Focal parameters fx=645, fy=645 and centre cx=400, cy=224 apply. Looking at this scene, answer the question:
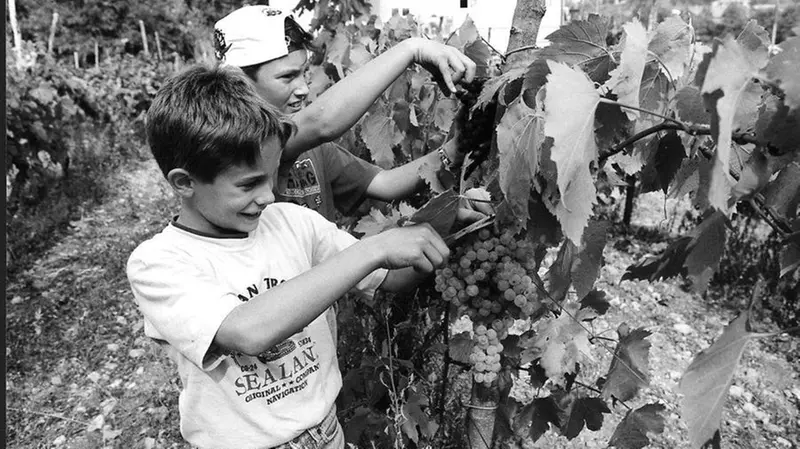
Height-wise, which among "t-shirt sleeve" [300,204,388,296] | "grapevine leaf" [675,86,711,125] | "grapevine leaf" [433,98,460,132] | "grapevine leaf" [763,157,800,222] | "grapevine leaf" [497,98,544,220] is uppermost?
"grapevine leaf" [675,86,711,125]

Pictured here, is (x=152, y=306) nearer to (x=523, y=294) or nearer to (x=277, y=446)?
(x=277, y=446)

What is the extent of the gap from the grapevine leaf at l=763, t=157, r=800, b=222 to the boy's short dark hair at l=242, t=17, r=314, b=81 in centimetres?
152

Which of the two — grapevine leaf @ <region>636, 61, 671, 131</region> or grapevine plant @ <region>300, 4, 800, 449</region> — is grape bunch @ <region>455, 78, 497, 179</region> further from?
grapevine leaf @ <region>636, 61, 671, 131</region>

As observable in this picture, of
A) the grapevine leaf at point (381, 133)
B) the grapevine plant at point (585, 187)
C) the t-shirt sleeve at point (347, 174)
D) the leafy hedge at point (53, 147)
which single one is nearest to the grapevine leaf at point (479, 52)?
the grapevine plant at point (585, 187)

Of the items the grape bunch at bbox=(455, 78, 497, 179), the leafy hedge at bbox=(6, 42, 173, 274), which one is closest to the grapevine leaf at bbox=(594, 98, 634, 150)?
the grape bunch at bbox=(455, 78, 497, 179)

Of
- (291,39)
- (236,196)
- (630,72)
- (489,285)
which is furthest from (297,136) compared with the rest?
(630,72)

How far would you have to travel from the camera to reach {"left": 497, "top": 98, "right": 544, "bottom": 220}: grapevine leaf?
104cm

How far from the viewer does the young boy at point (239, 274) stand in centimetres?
125

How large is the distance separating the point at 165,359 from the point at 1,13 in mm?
2569

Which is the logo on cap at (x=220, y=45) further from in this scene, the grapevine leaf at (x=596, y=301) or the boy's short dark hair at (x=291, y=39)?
the grapevine leaf at (x=596, y=301)

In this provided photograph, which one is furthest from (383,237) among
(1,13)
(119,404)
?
(119,404)

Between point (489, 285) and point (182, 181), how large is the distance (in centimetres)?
71

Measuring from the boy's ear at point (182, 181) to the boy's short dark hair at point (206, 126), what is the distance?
0.6 inches

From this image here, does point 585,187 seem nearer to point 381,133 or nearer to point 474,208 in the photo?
point 474,208
